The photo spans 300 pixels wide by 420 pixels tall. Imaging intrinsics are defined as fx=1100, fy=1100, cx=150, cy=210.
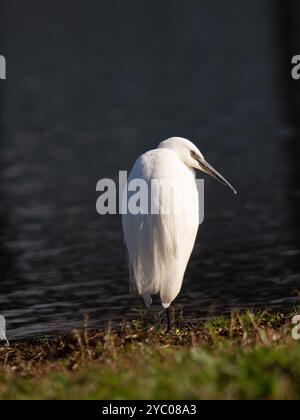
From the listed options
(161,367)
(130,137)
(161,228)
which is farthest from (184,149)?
(130,137)

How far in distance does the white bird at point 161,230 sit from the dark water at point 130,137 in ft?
5.38

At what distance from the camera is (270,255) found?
12469mm

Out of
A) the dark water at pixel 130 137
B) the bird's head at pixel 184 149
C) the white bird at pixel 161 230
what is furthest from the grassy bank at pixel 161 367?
the dark water at pixel 130 137

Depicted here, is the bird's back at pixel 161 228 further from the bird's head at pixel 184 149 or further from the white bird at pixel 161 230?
the bird's head at pixel 184 149

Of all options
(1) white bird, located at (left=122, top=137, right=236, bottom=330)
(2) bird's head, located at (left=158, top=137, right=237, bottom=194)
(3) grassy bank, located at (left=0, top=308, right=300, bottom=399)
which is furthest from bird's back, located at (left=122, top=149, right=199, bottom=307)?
(3) grassy bank, located at (left=0, top=308, right=300, bottom=399)

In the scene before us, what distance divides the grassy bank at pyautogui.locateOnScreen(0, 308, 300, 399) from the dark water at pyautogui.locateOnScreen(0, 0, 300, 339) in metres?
2.34

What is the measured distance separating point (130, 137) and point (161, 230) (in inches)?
487

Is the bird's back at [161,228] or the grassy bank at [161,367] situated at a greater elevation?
the bird's back at [161,228]

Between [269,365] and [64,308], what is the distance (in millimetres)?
5541

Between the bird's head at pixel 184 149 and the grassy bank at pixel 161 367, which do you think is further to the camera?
the bird's head at pixel 184 149

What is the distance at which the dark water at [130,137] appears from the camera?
38.2 ft

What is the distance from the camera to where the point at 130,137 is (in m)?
20.5

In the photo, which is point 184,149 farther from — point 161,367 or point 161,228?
point 161,367

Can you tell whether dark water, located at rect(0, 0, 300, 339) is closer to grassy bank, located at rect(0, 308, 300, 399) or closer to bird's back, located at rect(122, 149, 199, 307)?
bird's back, located at rect(122, 149, 199, 307)
